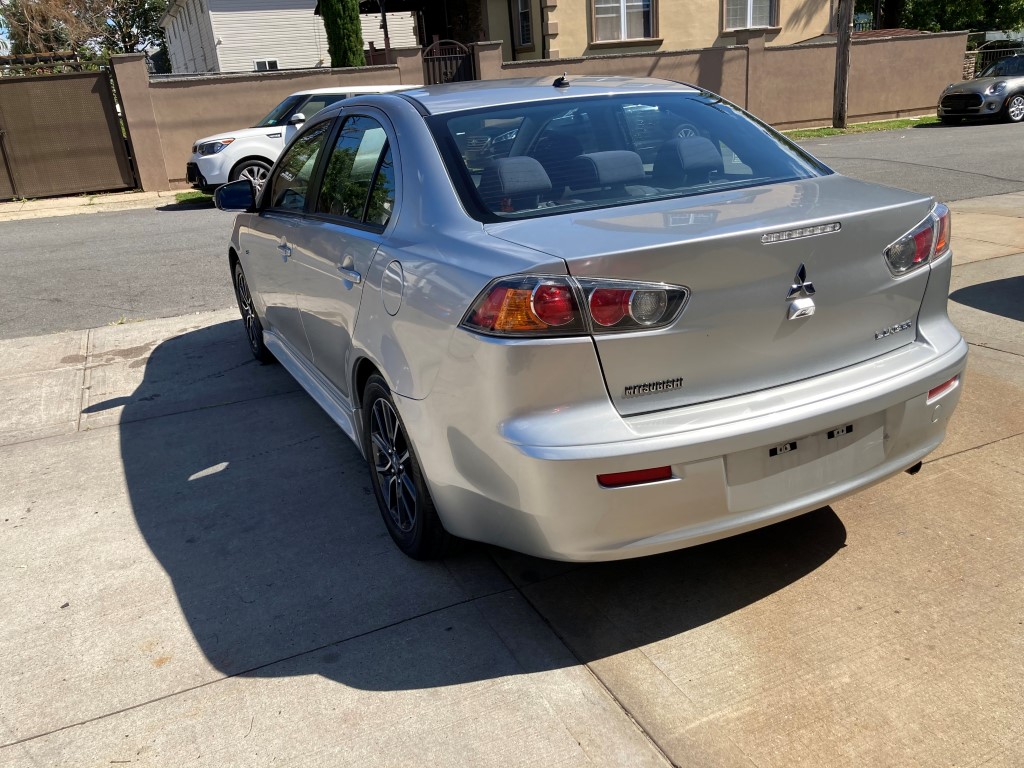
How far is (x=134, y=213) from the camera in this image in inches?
590

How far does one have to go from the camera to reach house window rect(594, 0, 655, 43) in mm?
25281

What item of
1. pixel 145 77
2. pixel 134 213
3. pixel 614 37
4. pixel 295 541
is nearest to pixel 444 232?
pixel 295 541

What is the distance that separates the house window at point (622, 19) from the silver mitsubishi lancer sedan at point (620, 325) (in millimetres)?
23296

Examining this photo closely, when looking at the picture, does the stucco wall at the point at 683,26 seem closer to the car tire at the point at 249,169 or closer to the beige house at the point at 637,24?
the beige house at the point at 637,24

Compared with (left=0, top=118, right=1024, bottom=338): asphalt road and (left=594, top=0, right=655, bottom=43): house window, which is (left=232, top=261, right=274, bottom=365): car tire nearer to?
(left=0, top=118, right=1024, bottom=338): asphalt road

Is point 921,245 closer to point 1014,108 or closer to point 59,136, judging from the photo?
point 59,136

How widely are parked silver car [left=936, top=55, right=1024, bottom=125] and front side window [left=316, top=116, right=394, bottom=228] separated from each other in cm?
2157

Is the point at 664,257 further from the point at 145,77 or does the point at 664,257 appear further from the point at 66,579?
the point at 145,77

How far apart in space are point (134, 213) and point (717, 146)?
13457 mm

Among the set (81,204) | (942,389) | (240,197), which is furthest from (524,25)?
(942,389)

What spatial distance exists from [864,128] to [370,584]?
71.7 ft

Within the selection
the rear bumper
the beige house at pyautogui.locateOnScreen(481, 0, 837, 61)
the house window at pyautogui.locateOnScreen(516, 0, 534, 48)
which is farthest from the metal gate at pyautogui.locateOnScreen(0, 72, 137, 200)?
the rear bumper

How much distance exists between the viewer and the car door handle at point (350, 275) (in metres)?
3.57

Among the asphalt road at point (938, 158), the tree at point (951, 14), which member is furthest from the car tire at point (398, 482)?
the tree at point (951, 14)
